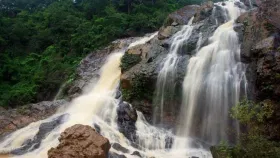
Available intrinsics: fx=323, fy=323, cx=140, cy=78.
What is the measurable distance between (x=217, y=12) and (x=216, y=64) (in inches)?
308

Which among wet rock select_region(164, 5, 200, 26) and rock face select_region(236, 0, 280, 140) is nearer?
rock face select_region(236, 0, 280, 140)

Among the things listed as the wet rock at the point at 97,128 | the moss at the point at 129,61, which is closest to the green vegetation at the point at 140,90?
the moss at the point at 129,61

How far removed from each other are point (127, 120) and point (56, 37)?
1666cm

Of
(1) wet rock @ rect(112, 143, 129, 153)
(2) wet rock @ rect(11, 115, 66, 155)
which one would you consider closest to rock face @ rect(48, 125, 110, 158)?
(1) wet rock @ rect(112, 143, 129, 153)

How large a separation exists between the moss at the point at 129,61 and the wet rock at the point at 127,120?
13.8ft

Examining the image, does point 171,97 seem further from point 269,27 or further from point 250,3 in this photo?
point 250,3

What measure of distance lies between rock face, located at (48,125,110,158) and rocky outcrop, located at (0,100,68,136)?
5.27 m

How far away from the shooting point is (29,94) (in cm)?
1991

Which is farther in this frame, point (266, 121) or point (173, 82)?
point (173, 82)

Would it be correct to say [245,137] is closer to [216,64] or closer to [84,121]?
[216,64]

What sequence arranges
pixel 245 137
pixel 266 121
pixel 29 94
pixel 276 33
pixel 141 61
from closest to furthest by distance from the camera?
pixel 245 137, pixel 266 121, pixel 276 33, pixel 141 61, pixel 29 94

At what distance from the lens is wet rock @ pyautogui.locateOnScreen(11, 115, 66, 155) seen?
1181cm


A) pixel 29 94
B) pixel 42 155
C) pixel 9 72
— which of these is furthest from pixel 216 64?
pixel 9 72

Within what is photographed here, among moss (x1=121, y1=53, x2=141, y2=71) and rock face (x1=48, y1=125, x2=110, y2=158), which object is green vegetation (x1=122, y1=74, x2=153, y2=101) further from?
rock face (x1=48, y1=125, x2=110, y2=158)
